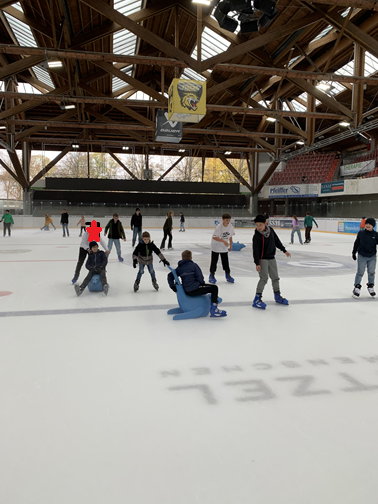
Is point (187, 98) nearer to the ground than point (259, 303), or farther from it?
farther from it

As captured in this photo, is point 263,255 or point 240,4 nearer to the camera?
point 263,255

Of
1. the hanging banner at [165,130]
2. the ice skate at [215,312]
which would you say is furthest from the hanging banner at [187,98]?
the ice skate at [215,312]

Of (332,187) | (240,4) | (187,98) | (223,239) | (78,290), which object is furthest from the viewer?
(332,187)

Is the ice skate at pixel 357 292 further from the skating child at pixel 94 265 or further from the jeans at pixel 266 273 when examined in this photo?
the skating child at pixel 94 265

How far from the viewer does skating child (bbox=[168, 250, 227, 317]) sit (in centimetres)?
509

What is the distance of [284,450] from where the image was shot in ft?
7.38

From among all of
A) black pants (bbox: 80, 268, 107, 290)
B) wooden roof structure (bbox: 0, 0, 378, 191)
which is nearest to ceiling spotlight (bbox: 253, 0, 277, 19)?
wooden roof structure (bbox: 0, 0, 378, 191)

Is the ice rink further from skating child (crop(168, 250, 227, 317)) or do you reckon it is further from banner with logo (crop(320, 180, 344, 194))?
banner with logo (crop(320, 180, 344, 194))

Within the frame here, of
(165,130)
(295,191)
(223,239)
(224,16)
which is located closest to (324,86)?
(165,130)

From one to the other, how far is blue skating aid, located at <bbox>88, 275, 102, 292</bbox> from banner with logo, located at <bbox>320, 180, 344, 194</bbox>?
31241 millimetres

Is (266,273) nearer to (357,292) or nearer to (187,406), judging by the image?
(357,292)

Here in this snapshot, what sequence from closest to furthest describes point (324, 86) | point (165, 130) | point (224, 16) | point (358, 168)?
point (224, 16) → point (165, 130) → point (324, 86) → point (358, 168)

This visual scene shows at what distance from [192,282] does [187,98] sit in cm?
917

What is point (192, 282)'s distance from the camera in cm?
511
